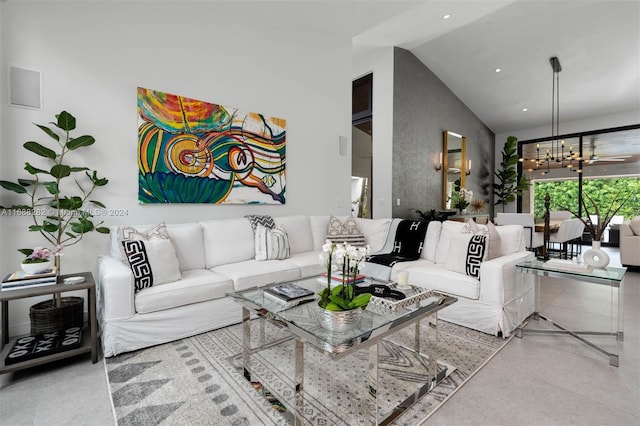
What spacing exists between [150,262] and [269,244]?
1143 mm

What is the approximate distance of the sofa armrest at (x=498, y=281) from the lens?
7.92 ft

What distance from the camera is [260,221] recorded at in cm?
344

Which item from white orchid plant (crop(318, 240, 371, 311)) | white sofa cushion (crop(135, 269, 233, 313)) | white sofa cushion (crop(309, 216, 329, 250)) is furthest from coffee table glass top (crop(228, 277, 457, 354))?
white sofa cushion (crop(309, 216, 329, 250))

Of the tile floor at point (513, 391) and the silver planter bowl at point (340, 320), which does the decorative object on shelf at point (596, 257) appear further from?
the silver planter bowl at point (340, 320)

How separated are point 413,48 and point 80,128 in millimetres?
5036

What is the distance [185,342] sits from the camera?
2.34 meters

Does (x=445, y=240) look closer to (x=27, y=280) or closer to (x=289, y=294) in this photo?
(x=289, y=294)

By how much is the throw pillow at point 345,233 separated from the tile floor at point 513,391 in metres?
1.81

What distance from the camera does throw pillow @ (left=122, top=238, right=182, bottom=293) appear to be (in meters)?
2.29

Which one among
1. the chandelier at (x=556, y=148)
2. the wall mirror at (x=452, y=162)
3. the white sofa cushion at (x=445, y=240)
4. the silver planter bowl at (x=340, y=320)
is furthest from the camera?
the wall mirror at (x=452, y=162)

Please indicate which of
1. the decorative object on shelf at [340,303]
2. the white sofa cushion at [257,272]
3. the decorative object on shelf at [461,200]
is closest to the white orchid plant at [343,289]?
the decorative object on shelf at [340,303]

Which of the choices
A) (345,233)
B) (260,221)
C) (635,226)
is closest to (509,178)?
(635,226)

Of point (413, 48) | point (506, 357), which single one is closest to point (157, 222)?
point (506, 357)

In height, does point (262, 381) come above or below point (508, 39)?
below
